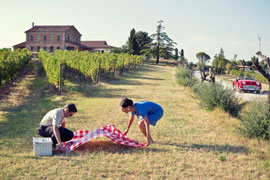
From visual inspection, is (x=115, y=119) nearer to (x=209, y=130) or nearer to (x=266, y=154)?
(x=209, y=130)

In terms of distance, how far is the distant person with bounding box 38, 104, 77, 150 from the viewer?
181 inches

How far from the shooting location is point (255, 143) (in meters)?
5.76

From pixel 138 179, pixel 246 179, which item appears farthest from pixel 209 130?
pixel 138 179

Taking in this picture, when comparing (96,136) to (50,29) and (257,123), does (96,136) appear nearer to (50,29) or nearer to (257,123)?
(257,123)

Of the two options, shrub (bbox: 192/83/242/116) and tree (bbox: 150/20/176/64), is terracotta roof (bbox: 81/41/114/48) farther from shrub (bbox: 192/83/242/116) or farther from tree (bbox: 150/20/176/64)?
shrub (bbox: 192/83/242/116)

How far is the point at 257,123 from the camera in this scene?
5980 millimetres

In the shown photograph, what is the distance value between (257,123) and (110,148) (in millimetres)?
3341

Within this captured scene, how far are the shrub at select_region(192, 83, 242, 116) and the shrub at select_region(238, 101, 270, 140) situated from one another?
7.32 feet

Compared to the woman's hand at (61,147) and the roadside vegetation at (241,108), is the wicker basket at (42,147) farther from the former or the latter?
the roadside vegetation at (241,108)

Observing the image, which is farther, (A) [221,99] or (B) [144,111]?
(A) [221,99]

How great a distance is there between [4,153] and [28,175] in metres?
1.13

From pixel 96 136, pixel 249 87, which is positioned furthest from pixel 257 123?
pixel 249 87

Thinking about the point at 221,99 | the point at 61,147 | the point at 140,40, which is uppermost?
the point at 140,40

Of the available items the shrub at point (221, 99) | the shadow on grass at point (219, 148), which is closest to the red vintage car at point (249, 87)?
the shrub at point (221, 99)
